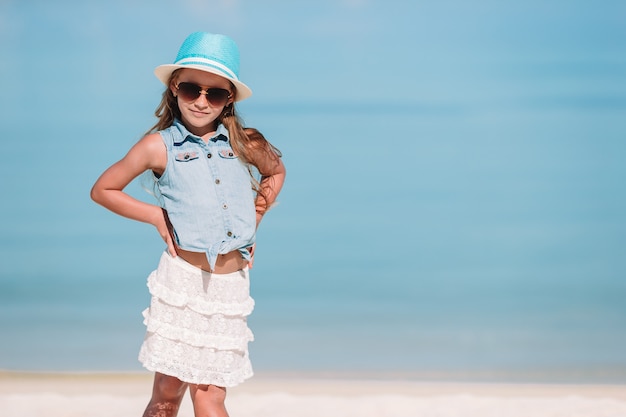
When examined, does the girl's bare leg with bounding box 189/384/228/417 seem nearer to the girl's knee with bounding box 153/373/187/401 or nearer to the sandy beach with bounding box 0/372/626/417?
the girl's knee with bounding box 153/373/187/401

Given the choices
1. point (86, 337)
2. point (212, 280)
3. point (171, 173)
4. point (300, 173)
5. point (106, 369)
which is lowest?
point (212, 280)

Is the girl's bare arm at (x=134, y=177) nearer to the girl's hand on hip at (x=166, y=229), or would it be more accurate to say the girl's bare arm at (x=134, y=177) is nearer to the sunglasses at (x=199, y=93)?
the girl's hand on hip at (x=166, y=229)

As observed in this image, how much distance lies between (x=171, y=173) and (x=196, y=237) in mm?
207

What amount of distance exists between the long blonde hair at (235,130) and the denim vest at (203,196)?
0.06 metres

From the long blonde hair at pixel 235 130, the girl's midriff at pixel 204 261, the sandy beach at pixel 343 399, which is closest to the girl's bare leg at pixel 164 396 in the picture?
the girl's midriff at pixel 204 261

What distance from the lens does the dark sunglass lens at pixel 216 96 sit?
3.42 meters

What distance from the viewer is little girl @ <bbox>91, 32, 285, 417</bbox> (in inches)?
134

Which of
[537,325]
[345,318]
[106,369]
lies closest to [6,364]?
[106,369]

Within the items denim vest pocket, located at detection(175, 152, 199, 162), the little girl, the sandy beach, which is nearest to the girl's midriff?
the little girl

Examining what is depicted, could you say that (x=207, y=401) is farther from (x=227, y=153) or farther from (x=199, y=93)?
(x=199, y=93)

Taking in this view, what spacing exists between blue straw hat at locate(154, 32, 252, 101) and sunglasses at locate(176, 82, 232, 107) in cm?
5

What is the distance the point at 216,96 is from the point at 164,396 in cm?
96

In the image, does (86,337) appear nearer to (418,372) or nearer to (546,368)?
(418,372)

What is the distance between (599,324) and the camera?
25.1 ft
